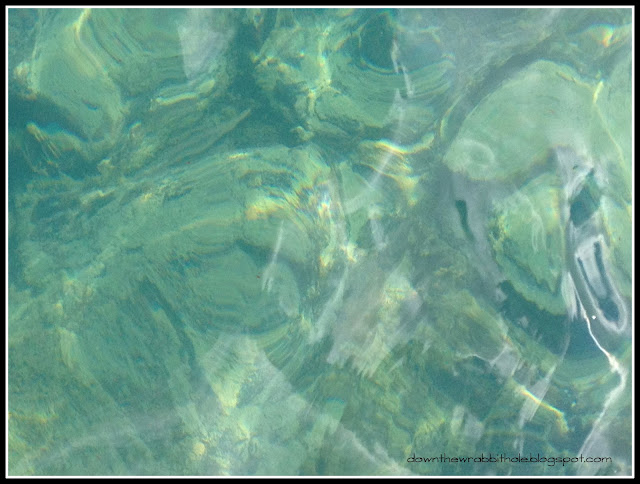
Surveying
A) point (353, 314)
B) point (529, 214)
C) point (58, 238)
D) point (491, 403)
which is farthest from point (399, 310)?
point (58, 238)

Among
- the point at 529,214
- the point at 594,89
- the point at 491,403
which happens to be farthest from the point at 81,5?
the point at 491,403

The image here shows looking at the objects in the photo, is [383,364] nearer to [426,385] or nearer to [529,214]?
[426,385]

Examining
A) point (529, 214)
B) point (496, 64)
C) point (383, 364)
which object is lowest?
point (383, 364)

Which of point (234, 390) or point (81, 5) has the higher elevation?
point (81, 5)

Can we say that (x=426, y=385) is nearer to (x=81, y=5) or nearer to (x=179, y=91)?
(x=179, y=91)

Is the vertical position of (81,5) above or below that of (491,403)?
above

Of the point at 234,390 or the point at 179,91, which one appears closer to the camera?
the point at 234,390
